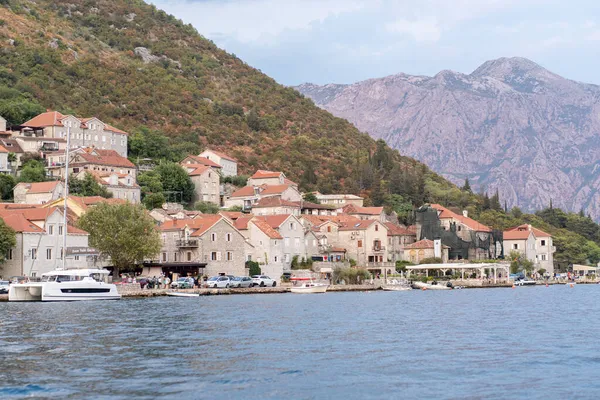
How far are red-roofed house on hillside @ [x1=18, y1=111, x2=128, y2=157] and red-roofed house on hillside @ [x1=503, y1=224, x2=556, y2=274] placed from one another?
211 ft

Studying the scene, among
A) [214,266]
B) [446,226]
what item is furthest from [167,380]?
→ [446,226]

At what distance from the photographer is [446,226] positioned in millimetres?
139750

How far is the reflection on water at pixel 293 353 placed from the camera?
97.9 feet

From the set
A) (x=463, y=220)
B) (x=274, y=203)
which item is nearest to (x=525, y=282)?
(x=463, y=220)

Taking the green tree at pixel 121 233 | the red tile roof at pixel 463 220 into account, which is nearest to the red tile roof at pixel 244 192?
the red tile roof at pixel 463 220

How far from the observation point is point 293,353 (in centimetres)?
3806

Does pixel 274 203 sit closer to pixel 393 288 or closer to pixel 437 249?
pixel 437 249

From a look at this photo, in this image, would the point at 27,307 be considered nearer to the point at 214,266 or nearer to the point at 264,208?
the point at 214,266

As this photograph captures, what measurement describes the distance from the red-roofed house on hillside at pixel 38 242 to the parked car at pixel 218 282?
1215 centimetres

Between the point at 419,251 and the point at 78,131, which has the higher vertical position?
the point at 78,131

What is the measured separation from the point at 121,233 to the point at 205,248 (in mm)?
12735

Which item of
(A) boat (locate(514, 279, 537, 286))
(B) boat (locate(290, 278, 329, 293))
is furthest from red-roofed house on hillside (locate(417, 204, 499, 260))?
(B) boat (locate(290, 278, 329, 293))

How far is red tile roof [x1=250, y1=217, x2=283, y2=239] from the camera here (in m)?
103

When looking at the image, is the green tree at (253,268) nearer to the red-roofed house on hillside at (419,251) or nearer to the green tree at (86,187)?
the green tree at (86,187)
